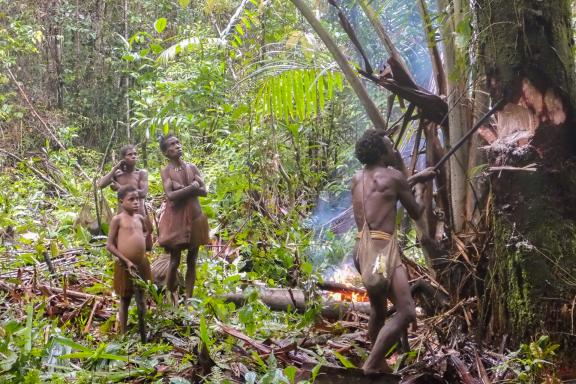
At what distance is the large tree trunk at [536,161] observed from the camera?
3746 mm

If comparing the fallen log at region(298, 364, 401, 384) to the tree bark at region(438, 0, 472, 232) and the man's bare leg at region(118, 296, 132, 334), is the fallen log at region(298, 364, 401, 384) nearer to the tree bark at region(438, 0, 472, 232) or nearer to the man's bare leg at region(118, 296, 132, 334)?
the tree bark at region(438, 0, 472, 232)

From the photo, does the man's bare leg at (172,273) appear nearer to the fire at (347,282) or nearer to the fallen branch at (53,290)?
the fallen branch at (53,290)

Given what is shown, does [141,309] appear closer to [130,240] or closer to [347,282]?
[130,240]

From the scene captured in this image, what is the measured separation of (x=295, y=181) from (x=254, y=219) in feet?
2.78

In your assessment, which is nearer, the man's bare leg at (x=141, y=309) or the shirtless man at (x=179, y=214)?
the man's bare leg at (x=141, y=309)

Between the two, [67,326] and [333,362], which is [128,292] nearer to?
[67,326]

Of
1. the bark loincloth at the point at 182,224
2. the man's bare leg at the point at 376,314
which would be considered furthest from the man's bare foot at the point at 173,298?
the man's bare leg at the point at 376,314

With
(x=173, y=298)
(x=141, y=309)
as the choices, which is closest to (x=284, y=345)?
(x=141, y=309)

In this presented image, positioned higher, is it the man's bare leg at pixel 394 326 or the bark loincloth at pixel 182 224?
the bark loincloth at pixel 182 224

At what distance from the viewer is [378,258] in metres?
3.82

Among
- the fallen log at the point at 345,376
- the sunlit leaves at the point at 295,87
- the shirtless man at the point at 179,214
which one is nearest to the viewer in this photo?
the fallen log at the point at 345,376

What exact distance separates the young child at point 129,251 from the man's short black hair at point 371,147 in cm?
167

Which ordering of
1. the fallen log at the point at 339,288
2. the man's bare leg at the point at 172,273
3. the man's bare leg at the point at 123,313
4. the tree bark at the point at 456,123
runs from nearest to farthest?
the tree bark at the point at 456,123 → the man's bare leg at the point at 123,313 → the man's bare leg at the point at 172,273 → the fallen log at the point at 339,288

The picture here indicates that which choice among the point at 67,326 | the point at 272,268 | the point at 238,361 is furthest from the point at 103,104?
the point at 238,361
